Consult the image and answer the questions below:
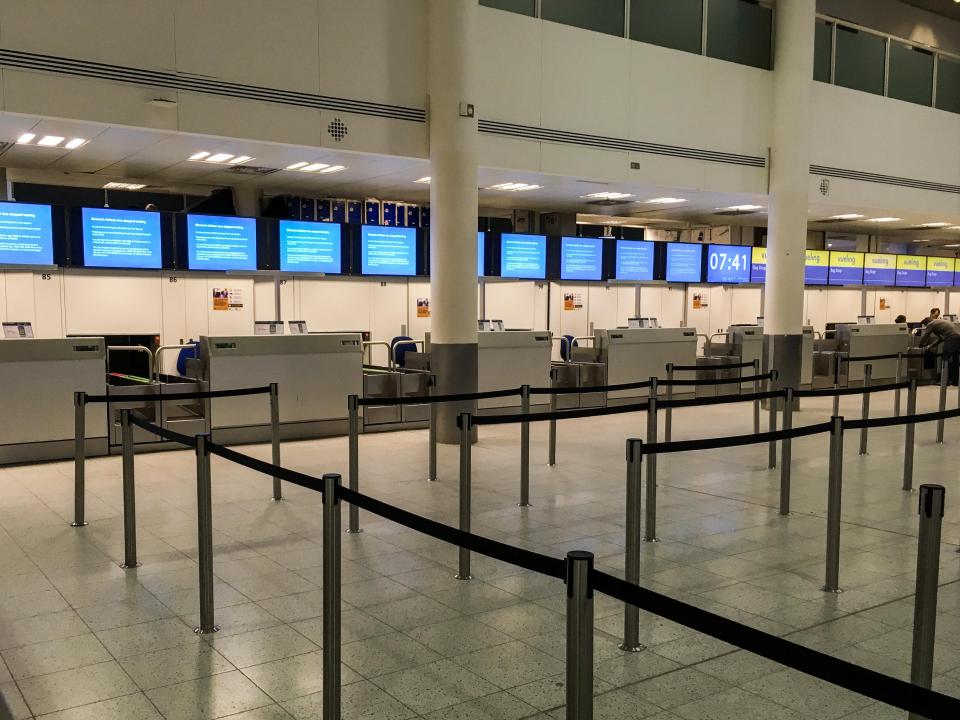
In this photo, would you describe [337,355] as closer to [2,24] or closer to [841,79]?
[2,24]

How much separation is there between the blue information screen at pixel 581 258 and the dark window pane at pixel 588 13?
3970mm

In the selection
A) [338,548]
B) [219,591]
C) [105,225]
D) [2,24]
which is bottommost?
[219,591]

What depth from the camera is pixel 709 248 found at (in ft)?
54.3

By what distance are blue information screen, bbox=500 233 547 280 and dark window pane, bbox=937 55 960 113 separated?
8114 millimetres

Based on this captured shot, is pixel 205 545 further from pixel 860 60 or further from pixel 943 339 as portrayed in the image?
pixel 943 339

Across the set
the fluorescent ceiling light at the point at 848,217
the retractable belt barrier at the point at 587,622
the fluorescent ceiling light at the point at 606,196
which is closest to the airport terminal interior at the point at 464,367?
the retractable belt barrier at the point at 587,622

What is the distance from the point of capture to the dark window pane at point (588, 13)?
10758mm

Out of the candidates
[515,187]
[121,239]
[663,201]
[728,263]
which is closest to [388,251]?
[515,187]

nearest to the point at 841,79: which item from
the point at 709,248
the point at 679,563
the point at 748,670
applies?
the point at 709,248

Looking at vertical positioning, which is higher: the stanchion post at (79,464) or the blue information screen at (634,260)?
the blue information screen at (634,260)

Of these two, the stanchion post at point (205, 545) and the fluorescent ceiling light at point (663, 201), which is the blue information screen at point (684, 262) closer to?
the fluorescent ceiling light at point (663, 201)

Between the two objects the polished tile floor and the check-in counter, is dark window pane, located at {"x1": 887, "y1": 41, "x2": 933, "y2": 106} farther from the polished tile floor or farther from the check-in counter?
the polished tile floor

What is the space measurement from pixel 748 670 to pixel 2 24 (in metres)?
7.50

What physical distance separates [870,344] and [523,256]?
728cm
